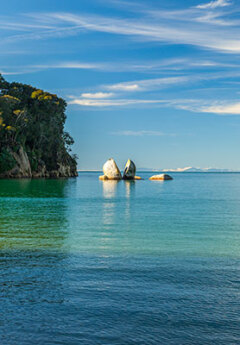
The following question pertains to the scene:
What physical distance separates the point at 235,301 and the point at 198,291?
2.57ft

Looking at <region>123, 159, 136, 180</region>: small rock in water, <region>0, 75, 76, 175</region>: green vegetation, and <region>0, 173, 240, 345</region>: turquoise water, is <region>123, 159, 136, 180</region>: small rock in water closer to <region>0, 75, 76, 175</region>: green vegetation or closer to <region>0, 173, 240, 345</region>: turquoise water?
<region>0, 75, 76, 175</region>: green vegetation

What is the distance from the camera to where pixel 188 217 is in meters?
21.0

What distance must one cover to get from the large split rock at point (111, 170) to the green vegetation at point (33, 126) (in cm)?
1794

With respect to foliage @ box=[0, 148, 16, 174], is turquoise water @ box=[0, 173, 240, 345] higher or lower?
lower

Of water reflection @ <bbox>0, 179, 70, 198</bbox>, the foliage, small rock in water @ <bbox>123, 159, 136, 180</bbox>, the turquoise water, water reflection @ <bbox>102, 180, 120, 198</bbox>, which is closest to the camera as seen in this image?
the turquoise water

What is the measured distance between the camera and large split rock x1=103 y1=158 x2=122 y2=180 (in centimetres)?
8556

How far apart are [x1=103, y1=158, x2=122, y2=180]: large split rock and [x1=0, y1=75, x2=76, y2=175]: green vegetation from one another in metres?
17.9

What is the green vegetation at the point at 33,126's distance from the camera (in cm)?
7969

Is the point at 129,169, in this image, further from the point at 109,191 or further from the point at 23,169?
the point at 109,191

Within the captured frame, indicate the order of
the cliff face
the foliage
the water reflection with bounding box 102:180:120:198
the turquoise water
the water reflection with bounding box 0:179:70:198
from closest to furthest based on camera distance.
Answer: the turquoise water < the water reflection with bounding box 0:179:70:198 < the water reflection with bounding box 102:180:120:198 < the foliage < the cliff face

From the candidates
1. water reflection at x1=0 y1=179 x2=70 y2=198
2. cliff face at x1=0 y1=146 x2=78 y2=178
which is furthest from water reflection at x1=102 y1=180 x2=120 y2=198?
cliff face at x1=0 y1=146 x2=78 y2=178

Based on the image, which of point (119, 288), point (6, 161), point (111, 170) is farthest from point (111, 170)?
point (119, 288)

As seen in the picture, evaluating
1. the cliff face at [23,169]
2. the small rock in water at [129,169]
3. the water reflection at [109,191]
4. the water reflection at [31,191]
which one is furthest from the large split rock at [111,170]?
the water reflection at [31,191]

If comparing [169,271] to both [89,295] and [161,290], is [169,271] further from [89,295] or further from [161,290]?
[89,295]
